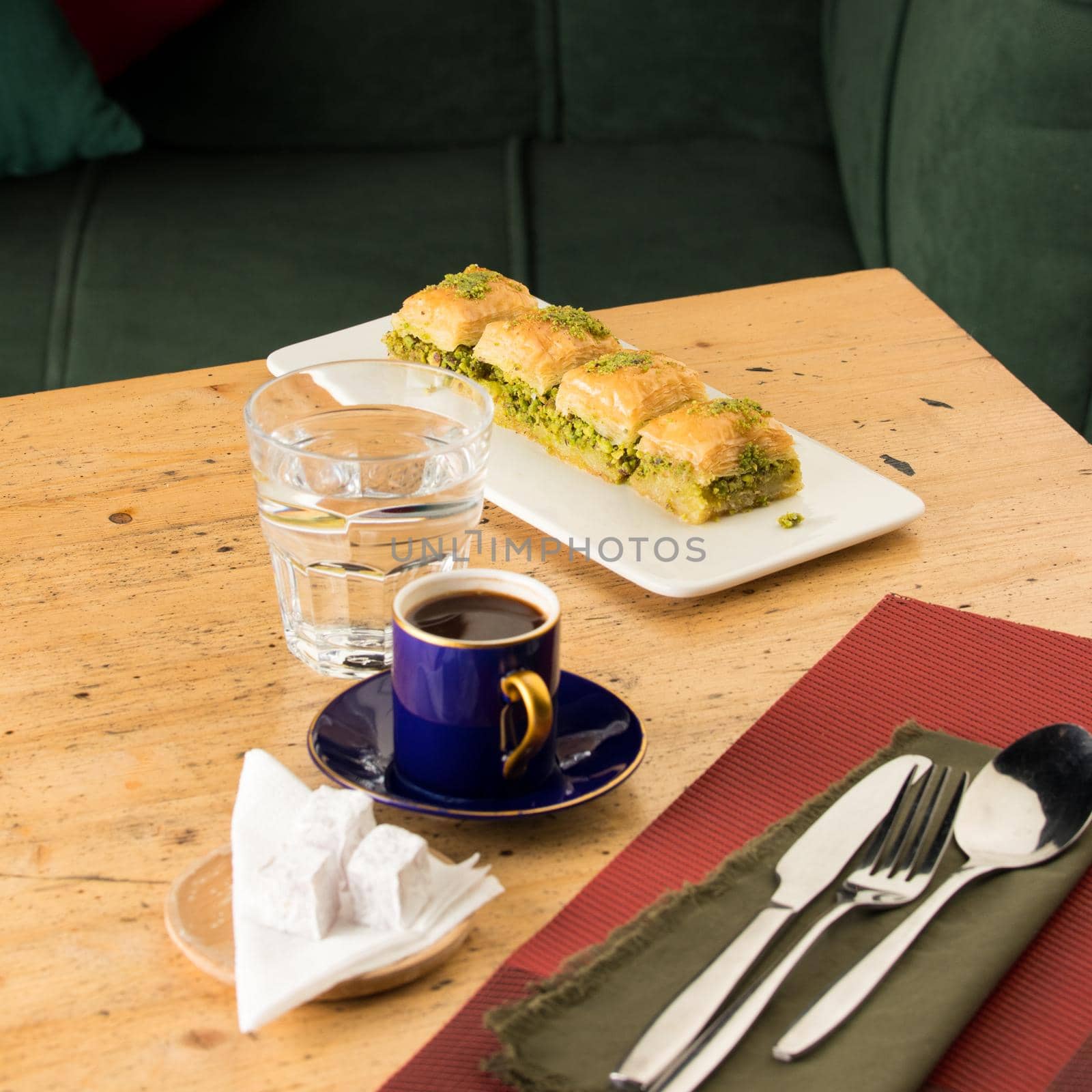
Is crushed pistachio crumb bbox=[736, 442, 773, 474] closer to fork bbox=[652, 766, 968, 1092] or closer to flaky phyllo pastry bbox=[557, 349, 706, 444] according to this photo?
flaky phyllo pastry bbox=[557, 349, 706, 444]

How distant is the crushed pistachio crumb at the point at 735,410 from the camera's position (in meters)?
1.07

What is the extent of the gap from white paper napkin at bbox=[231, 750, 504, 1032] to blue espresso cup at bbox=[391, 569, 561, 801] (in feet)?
0.18

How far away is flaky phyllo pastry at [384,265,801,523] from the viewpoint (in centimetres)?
106

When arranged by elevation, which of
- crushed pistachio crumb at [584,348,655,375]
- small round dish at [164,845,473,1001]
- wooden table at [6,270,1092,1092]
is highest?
crushed pistachio crumb at [584,348,655,375]

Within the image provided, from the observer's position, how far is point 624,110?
2523 mm

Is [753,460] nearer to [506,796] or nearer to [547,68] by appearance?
[506,796]

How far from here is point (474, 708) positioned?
26.2 inches

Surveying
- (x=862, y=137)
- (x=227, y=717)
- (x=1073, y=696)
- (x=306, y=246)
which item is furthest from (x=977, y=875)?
(x=862, y=137)

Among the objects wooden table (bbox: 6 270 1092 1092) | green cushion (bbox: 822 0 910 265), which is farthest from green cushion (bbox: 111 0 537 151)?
wooden table (bbox: 6 270 1092 1092)

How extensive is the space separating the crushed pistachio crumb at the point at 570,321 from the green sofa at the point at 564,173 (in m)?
0.80

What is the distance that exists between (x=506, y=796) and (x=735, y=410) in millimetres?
498

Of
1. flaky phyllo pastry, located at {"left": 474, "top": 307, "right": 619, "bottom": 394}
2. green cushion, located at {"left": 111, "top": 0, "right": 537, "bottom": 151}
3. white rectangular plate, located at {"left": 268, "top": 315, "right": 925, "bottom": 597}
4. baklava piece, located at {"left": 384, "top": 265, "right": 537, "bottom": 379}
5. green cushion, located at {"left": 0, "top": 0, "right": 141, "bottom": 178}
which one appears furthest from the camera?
green cushion, located at {"left": 111, "top": 0, "right": 537, "bottom": 151}

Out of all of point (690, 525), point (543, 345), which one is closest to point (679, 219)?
point (543, 345)

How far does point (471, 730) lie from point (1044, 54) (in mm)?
1584
